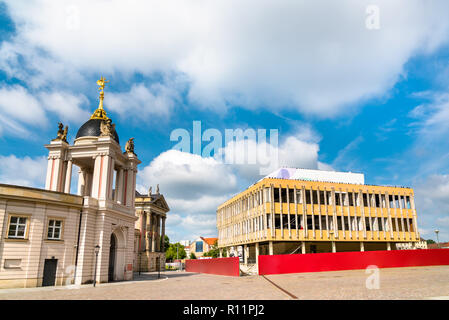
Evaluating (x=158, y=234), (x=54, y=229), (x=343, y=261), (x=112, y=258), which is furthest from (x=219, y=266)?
(x=158, y=234)

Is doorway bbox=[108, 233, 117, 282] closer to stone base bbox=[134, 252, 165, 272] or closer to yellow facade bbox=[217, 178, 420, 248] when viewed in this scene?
yellow facade bbox=[217, 178, 420, 248]

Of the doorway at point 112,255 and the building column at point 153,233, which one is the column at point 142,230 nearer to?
the building column at point 153,233

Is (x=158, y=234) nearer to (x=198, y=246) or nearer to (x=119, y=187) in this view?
(x=119, y=187)

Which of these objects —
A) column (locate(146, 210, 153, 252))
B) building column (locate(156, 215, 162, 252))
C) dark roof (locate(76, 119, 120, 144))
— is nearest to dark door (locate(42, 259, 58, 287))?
dark roof (locate(76, 119, 120, 144))

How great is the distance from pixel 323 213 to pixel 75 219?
3920cm

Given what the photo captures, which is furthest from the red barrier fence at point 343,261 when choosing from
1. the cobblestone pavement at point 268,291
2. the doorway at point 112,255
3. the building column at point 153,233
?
the building column at point 153,233

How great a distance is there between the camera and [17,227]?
25.5 metres

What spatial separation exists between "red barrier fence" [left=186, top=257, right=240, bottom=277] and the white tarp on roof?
18.9 metres

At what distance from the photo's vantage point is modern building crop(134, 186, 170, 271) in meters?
Answer: 66.9

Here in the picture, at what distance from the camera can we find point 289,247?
5569cm

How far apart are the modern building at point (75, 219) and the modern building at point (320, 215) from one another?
23185mm
